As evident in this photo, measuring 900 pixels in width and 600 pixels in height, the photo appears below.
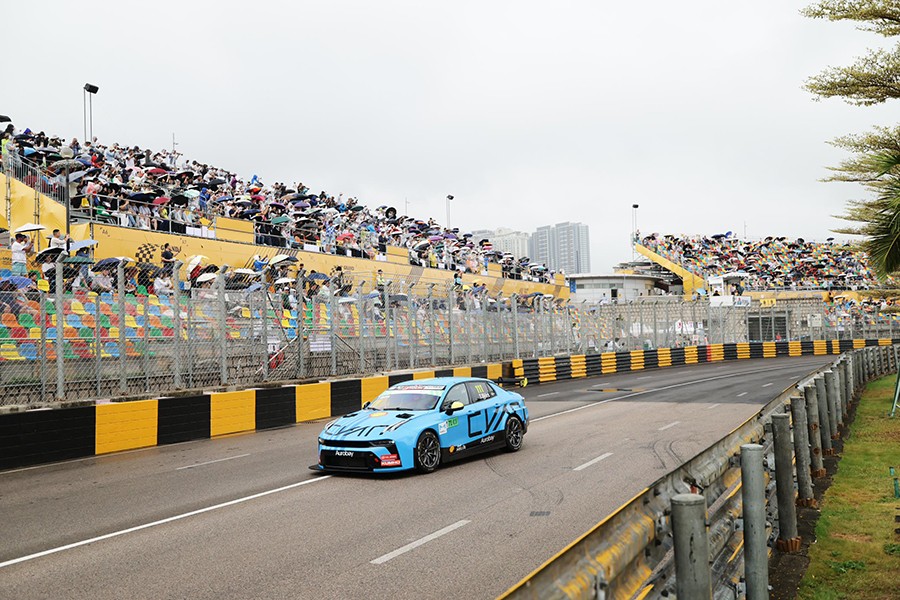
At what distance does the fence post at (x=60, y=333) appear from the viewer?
1339 centimetres

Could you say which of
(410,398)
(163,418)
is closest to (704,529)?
(410,398)

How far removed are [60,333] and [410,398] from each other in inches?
261

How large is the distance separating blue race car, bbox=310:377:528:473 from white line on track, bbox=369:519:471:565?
Answer: 2.81 meters

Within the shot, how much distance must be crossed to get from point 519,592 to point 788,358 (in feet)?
158

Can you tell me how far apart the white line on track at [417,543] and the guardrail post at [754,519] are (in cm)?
320

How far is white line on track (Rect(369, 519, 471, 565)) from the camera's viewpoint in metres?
6.70

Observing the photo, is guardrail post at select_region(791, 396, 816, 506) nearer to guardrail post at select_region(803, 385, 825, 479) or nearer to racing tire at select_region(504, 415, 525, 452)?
guardrail post at select_region(803, 385, 825, 479)

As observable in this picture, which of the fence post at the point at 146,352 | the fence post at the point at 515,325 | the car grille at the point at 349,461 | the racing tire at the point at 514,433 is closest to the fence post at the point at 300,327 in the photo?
the fence post at the point at 146,352

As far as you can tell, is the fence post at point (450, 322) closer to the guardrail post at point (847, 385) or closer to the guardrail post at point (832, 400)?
the guardrail post at point (847, 385)

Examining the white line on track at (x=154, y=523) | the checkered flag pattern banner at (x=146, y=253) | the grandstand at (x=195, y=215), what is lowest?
the white line on track at (x=154, y=523)

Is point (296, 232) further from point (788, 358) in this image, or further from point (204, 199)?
point (788, 358)

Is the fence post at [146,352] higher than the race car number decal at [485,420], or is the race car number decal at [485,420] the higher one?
the fence post at [146,352]

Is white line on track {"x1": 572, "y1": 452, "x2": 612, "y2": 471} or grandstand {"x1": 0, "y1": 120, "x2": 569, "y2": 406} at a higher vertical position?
grandstand {"x1": 0, "y1": 120, "x2": 569, "y2": 406}

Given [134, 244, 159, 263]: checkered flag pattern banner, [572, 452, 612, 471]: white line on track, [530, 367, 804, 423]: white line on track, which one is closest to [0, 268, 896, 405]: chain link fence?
[530, 367, 804, 423]: white line on track
